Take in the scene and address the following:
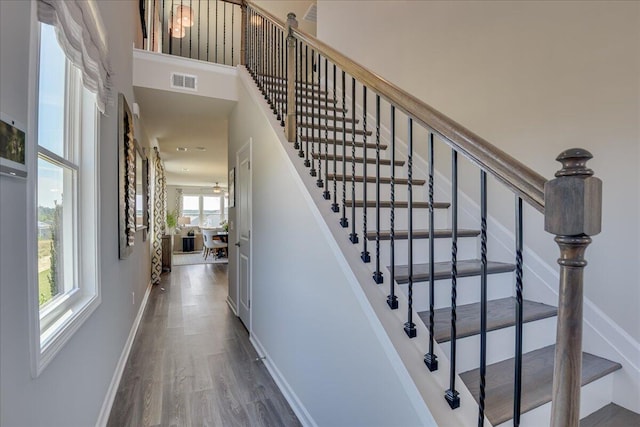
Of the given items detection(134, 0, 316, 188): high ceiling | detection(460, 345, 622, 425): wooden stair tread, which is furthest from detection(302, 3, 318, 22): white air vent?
detection(460, 345, 622, 425): wooden stair tread

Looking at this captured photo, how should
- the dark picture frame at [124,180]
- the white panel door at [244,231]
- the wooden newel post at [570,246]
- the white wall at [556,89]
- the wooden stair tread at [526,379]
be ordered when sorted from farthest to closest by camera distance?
1. the white panel door at [244,231]
2. the dark picture frame at [124,180]
3. the white wall at [556,89]
4. the wooden stair tread at [526,379]
5. the wooden newel post at [570,246]

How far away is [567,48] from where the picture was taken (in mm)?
1830

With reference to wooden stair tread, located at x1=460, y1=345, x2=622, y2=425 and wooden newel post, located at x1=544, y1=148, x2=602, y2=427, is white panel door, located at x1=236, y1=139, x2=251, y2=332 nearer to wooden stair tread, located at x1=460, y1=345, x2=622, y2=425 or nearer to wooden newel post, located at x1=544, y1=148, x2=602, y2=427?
wooden stair tread, located at x1=460, y1=345, x2=622, y2=425

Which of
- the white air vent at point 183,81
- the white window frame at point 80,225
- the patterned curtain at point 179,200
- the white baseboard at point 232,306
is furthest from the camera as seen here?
the patterned curtain at point 179,200

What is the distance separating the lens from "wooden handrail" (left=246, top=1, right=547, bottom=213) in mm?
803

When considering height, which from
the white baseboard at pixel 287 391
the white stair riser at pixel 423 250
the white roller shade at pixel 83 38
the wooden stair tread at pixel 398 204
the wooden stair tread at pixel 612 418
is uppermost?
the white roller shade at pixel 83 38

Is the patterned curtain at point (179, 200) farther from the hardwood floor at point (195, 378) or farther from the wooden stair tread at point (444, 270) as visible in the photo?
the wooden stair tread at point (444, 270)

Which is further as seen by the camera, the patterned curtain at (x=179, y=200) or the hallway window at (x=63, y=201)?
the patterned curtain at (x=179, y=200)

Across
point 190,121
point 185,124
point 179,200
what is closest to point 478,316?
point 190,121

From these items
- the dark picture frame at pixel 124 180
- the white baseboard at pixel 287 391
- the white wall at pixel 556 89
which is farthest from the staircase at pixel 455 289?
the dark picture frame at pixel 124 180

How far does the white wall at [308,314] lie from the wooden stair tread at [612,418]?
0.98 meters

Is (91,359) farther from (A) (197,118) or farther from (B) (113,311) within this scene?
(A) (197,118)

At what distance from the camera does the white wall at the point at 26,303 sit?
2.84ft

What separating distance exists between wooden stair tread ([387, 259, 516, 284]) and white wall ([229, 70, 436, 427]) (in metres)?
0.36
